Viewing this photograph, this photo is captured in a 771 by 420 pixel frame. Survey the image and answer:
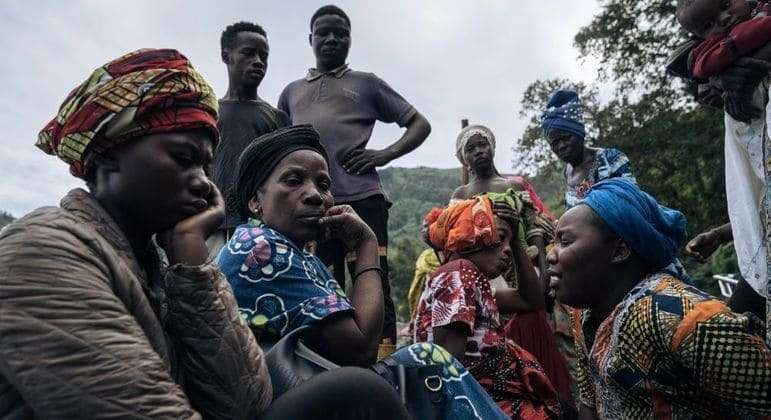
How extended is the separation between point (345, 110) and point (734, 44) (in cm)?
280

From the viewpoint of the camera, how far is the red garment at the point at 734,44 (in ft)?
8.63

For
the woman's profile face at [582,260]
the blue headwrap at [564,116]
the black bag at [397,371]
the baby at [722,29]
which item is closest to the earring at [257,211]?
the black bag at [397,371]

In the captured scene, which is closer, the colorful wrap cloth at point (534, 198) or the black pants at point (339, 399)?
the black pants at point (339, 399)

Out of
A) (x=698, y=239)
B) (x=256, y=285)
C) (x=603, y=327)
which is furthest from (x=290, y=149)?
(x=698, y=239)

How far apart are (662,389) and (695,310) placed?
0.31 metres

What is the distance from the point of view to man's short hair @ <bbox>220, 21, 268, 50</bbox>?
4.89 m

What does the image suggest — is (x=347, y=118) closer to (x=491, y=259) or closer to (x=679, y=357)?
(x=491, y=259)

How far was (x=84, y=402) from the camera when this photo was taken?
126cm

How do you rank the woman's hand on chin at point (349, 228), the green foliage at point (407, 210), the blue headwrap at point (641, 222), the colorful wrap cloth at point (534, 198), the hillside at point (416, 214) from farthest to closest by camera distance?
the green foliage at point (407, 210)
the hillside at point (416, 214)
the colorful wrap cloth at point (534, 198)
the woman's hand on chin at point (349, 228)
the blue headwrap at point (641, 222)

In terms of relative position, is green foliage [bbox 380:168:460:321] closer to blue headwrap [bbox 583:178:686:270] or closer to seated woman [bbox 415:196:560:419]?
seated woman [bbox 415:196:560:419]

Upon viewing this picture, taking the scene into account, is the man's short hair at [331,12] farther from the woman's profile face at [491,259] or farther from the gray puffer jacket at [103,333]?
the gray puffer jacket at [103,333]

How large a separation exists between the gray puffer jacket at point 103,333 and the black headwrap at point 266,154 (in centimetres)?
116

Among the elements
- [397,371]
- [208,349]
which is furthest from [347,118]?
[208,349]

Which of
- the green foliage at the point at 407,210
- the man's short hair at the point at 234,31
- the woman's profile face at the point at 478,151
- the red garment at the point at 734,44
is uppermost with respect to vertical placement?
the man's short hair at the point at 234,31
